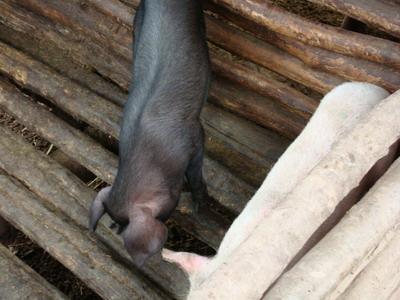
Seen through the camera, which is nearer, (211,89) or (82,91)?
(211,89)

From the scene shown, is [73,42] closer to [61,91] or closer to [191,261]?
[61,91]

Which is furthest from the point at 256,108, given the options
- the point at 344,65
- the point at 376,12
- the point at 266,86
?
the point at 376,12

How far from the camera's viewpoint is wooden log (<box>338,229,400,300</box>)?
4.29 ft

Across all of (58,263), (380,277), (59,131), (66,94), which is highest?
(380,277)

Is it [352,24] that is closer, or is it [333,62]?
[333,62]

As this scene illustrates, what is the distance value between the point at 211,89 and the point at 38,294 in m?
1.14

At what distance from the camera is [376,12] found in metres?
2.20

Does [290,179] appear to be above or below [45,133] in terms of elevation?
above

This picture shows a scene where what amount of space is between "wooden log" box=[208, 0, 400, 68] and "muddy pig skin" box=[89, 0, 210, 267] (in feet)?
1.01

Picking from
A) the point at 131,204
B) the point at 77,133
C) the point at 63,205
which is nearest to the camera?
the point at 131,204

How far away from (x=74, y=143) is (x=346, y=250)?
6.33 feet

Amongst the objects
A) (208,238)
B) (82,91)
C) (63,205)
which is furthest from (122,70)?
(208,238)

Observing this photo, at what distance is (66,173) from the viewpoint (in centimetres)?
296

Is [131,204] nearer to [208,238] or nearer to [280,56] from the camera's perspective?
[208,238]
